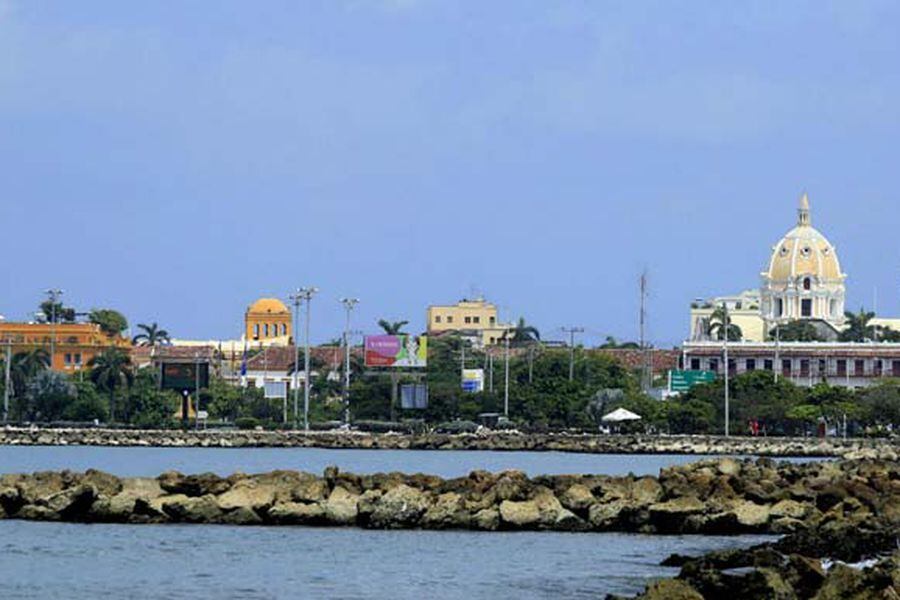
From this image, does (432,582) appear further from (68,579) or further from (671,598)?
(671,598)

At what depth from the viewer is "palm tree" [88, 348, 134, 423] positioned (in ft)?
465

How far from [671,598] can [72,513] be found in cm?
2140

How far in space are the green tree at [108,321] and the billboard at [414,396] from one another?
50531 mm

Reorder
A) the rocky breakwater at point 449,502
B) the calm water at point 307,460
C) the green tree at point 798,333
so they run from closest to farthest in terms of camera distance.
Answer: the rocky breakwater at point 449,502 → the calm water at point 307,460 → the green tree at point 798,333

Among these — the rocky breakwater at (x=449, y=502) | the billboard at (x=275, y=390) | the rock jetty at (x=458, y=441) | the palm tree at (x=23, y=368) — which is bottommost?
the rocky breakwater at (x=449, y=502)

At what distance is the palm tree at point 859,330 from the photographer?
180650 millimetres

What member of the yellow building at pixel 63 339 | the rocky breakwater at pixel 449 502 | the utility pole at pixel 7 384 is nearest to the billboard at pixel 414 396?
the utility pole at pixel 7 384

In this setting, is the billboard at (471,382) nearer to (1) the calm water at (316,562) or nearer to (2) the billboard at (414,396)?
(2) the billboard at (414,396)

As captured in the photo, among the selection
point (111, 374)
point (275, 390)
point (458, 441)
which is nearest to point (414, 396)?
point (458, 441)

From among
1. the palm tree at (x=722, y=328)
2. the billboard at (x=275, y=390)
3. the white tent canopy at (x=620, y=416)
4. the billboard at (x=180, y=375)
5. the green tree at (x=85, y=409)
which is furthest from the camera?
the palm tree at (x=722, y=328)

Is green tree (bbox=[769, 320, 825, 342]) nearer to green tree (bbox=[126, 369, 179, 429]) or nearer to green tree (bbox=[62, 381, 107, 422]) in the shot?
green tree (bbox=[126, 369, 179, 429])

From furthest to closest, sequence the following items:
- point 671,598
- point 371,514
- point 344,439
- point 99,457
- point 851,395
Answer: point 851,395 < point 344,439 < point 99,457 < point 371,514 < point 671,598

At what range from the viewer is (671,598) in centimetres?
2911

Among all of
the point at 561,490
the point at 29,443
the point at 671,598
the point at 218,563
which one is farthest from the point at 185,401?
the point at 671,598
